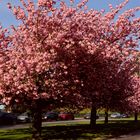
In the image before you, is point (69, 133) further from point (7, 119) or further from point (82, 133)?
point (7, 119)

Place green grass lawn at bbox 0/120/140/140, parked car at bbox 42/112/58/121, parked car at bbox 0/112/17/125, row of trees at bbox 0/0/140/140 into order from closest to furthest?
row of trees at bbox 0/0/140/140 → green grass lawn at bbox 0/120/140/140 → parked car at bbox 0/112/17/125 → parked car at bbox 42/112/58/121

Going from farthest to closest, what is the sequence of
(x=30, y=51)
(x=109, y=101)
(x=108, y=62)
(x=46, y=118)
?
1. (x=46, y=118)
2. (x=109, y=101)
3. (x=108, y=62)
4. (x=30, y=51)

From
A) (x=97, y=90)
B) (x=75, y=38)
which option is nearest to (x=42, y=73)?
(x=75, y=38)

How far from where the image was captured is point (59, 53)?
21.8m

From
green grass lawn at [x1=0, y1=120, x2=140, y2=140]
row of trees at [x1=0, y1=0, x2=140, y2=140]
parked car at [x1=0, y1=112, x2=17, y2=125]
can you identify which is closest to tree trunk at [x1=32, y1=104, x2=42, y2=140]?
row of trees at [x1=0, y1=0, x2=140, y2=140]

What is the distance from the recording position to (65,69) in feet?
72.5

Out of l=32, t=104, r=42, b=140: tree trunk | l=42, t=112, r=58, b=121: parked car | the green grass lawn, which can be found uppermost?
l=42, t=112, r=58, b=121: parked car

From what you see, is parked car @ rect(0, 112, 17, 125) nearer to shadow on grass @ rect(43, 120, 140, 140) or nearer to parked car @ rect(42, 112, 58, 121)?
parked car @ rect(42, 112, 58, 121)

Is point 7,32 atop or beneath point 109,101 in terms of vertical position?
atop

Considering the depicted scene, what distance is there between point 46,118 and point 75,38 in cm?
4717

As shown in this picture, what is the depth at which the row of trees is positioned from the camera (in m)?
21.6

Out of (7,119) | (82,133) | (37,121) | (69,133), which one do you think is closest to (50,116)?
(7,119)

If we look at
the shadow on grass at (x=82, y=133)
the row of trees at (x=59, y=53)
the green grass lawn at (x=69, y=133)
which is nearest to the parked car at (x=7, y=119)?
the green grass lawn at (x=69, y=133)

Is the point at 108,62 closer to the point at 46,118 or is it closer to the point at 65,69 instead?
the point at 65,69
